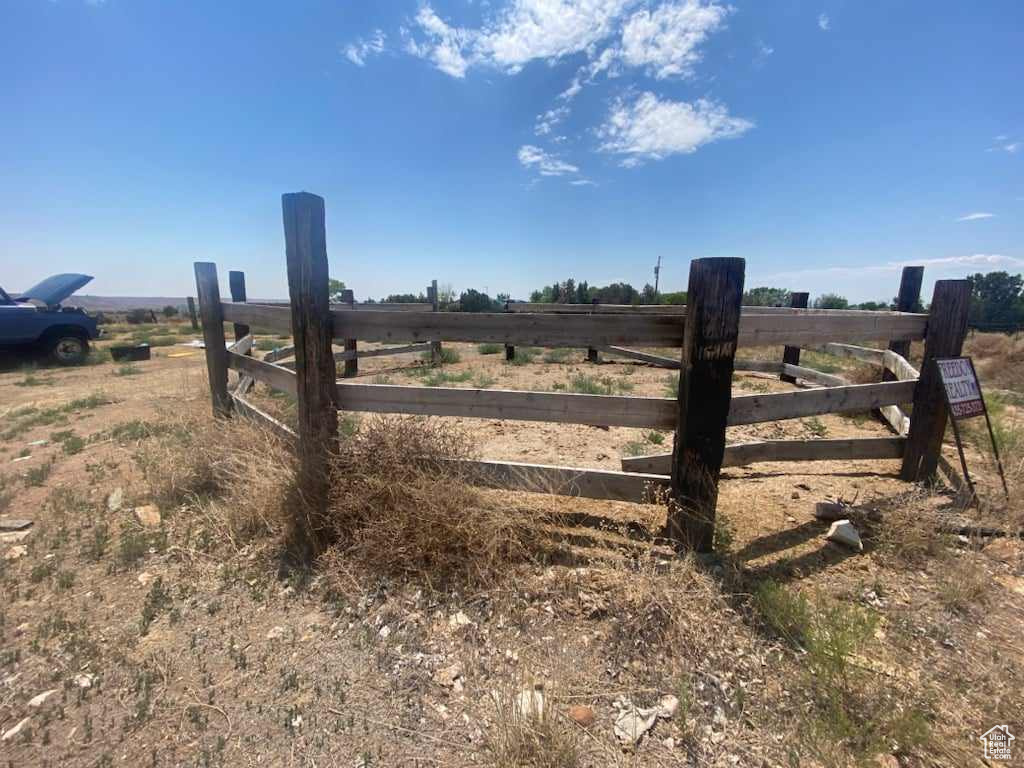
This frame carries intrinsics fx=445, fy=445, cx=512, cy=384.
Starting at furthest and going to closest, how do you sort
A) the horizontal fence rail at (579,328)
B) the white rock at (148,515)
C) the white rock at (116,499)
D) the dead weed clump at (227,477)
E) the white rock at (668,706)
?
the white rock at (116,499) < the white rock at (148,515) < the dead weed clump at (227,477) < the horizontal fence rail at (579,328) < the white rock at (668,706)

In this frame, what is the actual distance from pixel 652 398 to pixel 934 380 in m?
2.67

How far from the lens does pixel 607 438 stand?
5.62 meters

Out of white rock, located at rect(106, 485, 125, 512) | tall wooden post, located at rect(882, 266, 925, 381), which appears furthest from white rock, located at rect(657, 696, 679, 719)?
tall wooden post, located at rect(882, 266, 925, 381)

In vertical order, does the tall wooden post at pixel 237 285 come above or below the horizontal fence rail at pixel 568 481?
above

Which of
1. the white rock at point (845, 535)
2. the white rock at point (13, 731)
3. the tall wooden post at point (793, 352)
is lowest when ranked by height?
the white rock at point (13, 731)

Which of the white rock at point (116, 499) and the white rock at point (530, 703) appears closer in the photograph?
the white rock at point (530, 703)

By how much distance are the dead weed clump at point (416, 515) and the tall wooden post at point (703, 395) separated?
3.28 ft

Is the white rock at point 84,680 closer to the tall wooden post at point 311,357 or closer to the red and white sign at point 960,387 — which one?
the tall wooden post at point 311,357

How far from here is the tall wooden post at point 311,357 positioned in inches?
120

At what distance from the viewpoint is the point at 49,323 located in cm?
1107

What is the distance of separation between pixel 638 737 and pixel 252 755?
1515 millimetres

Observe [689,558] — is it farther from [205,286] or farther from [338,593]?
[205,286]

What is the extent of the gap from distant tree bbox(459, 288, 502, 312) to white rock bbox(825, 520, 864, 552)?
79.1 feet

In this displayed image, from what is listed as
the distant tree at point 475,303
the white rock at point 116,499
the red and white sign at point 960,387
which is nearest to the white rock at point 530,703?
the white rock at point 116,499
